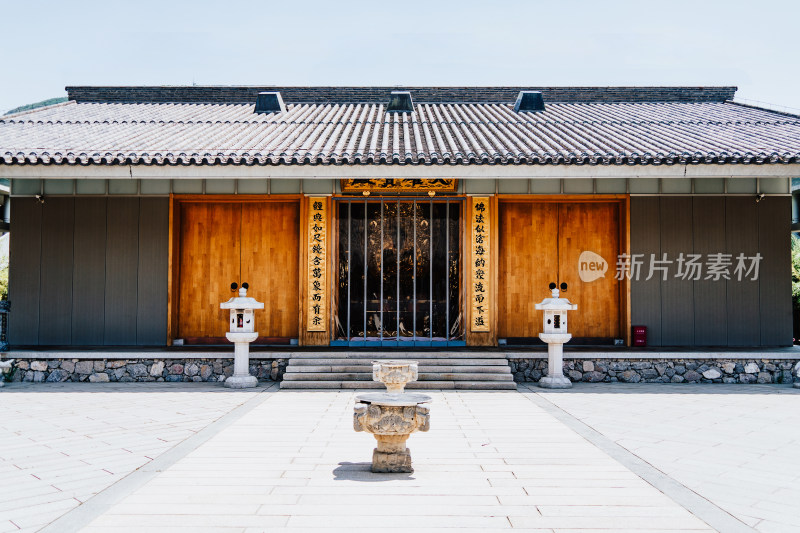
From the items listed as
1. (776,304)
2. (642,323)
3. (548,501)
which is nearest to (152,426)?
(548,501)

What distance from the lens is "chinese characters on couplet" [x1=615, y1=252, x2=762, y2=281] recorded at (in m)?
9.95

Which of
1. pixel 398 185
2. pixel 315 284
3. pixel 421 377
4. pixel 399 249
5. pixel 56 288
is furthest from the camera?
pixel 399 249

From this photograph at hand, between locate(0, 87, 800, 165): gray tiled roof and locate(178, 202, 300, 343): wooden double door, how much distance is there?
4.37ft

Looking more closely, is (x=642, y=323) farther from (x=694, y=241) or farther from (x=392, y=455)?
(x=392, y=455)

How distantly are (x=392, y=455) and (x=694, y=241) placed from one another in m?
7.45

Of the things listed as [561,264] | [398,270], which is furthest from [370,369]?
[561,264]

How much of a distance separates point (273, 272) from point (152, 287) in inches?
73.9

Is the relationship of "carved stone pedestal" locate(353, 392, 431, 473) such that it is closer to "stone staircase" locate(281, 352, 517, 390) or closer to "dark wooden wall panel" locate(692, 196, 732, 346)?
"stone staircase" locate(281, 352, 517, 390)

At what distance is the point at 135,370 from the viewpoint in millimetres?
9172

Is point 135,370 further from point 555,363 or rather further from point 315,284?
point 555,363

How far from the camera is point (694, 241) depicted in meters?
10.0

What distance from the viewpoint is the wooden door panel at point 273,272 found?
10.2 meters

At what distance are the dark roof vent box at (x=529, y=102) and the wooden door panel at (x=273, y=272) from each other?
616 centimetres

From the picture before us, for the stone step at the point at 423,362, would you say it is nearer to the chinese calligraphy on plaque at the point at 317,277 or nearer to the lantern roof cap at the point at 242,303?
the lantern roof cap at the point at 242,303
